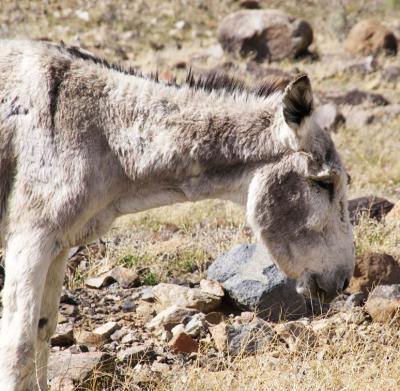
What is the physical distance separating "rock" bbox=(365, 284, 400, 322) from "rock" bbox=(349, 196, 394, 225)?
94.3 inches

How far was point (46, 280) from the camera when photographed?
5.36 m

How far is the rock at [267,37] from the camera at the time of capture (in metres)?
20.6

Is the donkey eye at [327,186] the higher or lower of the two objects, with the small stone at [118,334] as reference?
higher

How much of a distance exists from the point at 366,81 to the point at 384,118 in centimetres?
324

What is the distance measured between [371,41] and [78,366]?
17.0m

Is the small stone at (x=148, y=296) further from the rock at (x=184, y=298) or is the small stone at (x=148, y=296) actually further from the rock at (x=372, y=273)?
the rock at (x=372, y=273)

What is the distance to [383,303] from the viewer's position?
6.86 meters

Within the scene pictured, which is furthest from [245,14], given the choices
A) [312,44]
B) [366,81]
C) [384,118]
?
[384,118]

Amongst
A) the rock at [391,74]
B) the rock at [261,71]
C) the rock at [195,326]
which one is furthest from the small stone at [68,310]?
the rock at [391,74]

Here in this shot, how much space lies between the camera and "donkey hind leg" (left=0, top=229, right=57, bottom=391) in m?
4.79

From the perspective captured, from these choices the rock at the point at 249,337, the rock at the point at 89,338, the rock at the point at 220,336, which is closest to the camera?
the rock at the point at 249,337

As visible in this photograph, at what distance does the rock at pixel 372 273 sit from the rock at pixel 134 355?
6.89 ft

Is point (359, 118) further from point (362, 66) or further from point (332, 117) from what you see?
point (362, 66)

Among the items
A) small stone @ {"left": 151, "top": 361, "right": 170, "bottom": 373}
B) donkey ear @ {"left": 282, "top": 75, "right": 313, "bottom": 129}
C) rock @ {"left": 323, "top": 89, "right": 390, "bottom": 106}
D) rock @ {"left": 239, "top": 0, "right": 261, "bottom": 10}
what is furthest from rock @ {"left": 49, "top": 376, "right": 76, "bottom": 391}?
rock @ {"left": 239, "top": 0, "right": 261, "bottom": 10}
